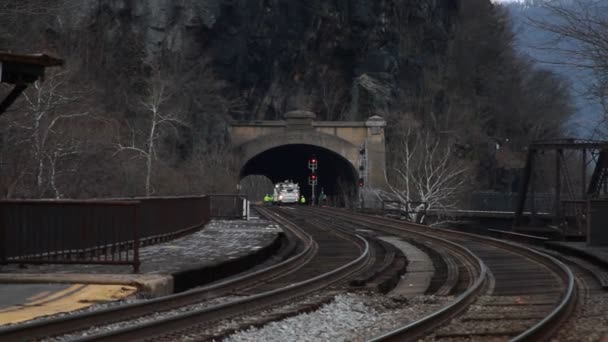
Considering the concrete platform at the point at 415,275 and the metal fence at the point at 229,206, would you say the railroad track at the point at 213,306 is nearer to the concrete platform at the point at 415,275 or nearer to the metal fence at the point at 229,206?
the concrete platform at the point at 415,275

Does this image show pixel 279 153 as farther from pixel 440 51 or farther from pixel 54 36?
pixel 54 36

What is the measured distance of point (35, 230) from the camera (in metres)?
15.6

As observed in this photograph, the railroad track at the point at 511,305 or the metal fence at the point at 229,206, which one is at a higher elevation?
the metal fence at the point at 229,206

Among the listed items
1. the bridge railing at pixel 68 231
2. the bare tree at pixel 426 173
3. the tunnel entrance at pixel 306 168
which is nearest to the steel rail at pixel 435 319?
the bridge railing at pixel 68 231

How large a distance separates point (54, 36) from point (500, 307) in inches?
1978

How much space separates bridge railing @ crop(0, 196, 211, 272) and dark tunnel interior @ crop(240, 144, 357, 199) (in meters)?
62.3

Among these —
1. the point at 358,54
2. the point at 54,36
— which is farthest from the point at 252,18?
the point at 54,36

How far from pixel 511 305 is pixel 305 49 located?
7258 centimetres

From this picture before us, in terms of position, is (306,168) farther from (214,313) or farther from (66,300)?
(214,313)

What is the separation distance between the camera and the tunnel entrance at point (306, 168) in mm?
82125

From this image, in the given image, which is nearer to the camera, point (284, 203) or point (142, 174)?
point (142, 174)

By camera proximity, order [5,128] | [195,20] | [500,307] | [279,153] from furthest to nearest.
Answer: [279,153] → [195,20] → [5,128] → [500,307]

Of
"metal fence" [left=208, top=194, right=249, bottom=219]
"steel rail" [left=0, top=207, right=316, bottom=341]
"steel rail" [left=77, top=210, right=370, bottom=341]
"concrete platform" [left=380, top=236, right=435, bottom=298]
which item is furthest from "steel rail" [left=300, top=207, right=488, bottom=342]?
"metal fence" [left=208, top=194, right=249, bottom=219]

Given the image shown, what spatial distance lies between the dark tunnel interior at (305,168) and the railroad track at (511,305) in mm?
58463
